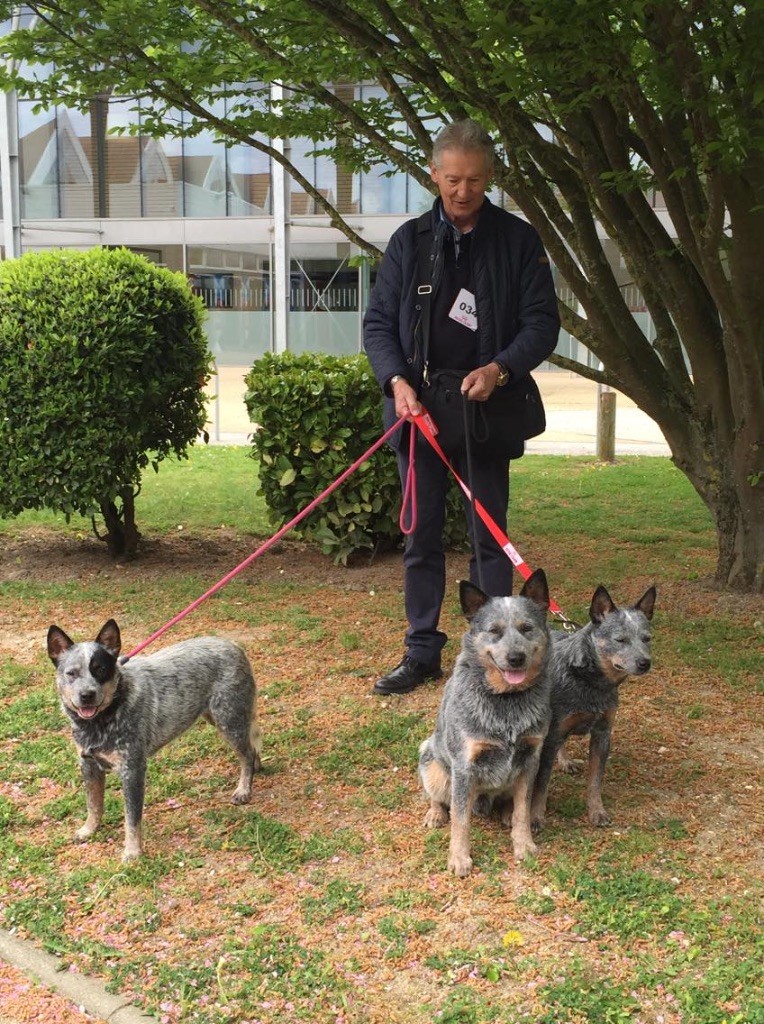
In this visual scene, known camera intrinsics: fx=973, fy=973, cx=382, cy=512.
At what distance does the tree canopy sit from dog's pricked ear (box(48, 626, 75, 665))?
3451 millimetres

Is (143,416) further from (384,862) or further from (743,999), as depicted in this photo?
(743,999)

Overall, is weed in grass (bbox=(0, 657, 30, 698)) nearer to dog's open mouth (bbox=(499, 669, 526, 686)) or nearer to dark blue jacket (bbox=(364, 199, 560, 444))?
dark blue jacket (bbox=(364, 199, 560, 444))

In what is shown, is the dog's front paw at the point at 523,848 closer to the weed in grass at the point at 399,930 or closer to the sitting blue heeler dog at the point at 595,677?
the sitting blue heeler dog at the point at 595,677

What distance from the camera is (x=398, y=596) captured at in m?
7.38

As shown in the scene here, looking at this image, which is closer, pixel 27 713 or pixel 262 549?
pixel 262 549

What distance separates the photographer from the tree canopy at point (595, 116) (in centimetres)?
513

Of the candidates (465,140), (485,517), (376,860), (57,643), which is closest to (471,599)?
(485,517)

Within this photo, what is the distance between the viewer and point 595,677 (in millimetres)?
3936

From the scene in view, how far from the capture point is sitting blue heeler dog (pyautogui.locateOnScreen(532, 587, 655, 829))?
149 inches

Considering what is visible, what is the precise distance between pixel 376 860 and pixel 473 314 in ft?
8.45

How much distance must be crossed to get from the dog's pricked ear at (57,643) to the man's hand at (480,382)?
2.06 m

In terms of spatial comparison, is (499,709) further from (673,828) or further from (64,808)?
(64,808)

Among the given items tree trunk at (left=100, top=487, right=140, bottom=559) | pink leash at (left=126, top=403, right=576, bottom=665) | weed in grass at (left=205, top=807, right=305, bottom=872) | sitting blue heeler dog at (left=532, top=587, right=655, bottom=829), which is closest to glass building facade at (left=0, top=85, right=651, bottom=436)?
tree trunk at (left=100, top=487, right=140, bottom=559)

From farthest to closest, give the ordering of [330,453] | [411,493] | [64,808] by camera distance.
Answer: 1. [330,453]
2. [411,493]
3. [64,808]
